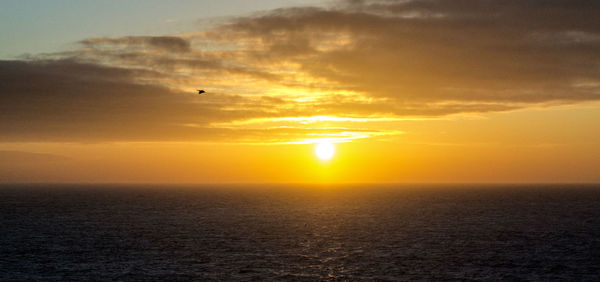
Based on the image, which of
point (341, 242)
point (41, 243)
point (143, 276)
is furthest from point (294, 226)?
point (143, 276)

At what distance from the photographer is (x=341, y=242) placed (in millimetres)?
84688

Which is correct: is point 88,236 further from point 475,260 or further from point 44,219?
point 475,260

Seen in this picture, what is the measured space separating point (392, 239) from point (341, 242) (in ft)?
30.2

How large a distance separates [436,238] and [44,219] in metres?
88.9

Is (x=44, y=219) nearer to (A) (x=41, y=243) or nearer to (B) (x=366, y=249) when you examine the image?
(A) (x=41, y=243)

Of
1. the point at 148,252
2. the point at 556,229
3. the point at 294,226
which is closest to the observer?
the point at 148,252

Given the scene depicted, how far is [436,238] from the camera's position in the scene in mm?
89312

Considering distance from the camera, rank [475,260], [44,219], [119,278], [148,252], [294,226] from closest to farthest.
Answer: [119,278], [475,260], [148,252], [294,226], [44,219]

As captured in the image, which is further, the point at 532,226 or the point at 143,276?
the point at 532,226

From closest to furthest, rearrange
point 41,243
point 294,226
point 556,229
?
point 41,243 → point 556,229 → point 294,226

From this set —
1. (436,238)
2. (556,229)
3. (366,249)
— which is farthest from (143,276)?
(556,229)

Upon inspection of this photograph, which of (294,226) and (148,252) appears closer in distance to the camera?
(148,252)

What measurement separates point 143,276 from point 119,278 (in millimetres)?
2415

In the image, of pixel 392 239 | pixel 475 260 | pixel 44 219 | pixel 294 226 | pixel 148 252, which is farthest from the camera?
pixel 44 219
